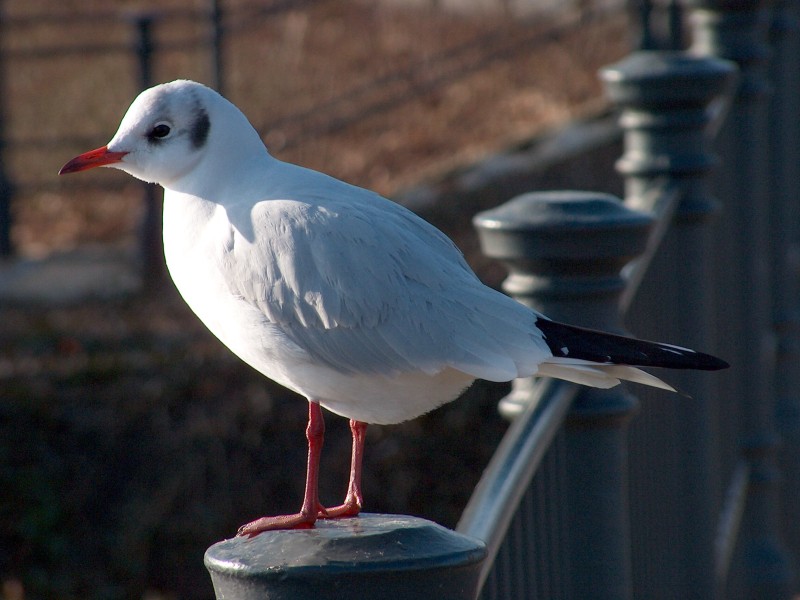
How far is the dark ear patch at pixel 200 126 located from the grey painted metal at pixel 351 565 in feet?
2.77

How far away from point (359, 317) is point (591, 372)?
342 millimetres

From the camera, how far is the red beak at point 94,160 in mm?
1958

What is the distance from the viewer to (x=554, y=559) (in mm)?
1986

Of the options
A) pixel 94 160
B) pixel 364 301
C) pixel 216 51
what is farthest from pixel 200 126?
pixel 216 51

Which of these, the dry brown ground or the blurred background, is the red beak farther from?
the dry brown ground

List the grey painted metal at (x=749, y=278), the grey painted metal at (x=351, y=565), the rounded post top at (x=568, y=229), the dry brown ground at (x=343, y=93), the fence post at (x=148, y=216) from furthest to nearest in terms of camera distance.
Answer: the dry brown ground at (x=343, y=93) → the fence post at (x=148, y=216) → the grey painted metal at (x=749, y=278) → the rounded post top at (x=568, y=229) → the grey painted metal at (x=351, y=565)

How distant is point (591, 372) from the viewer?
1.75m

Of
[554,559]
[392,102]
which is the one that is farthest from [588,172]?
[554,559]

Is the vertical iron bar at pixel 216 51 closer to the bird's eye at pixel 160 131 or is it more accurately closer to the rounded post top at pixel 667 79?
the rounded post top at pixel 667 79

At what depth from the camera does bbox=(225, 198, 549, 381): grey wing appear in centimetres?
176

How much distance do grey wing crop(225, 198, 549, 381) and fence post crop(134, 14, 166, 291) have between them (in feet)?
15.4

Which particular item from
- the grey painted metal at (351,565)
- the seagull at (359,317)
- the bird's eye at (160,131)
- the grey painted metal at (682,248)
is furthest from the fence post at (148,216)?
the grey painted metal at (351,565)

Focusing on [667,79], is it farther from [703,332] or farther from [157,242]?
[157,242]

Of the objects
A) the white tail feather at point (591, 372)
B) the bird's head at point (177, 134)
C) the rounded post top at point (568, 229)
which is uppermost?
the bird's head at point (177, 134)
